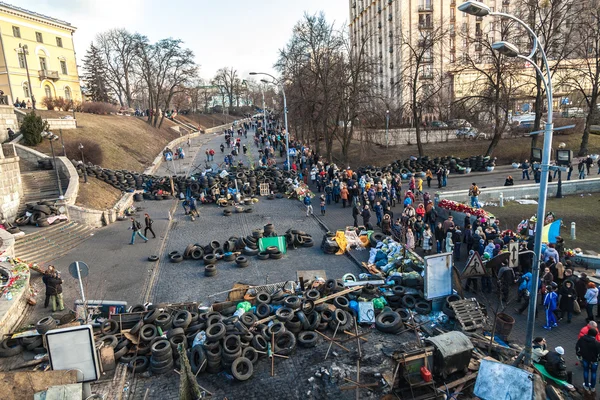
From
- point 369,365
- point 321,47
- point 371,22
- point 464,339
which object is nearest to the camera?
point 464,339

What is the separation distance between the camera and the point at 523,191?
23.1 metres

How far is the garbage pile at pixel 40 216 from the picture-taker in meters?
19.4

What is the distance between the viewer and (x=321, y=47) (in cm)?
3672

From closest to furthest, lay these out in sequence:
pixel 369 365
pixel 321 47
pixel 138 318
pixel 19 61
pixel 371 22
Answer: pixel 369 365 < pixel 138 318 < pixel 321 47 < pixel 19 61 < pixel 371 22

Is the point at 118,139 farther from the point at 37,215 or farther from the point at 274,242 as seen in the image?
the point at 274,242

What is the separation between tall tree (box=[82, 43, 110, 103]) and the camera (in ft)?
220

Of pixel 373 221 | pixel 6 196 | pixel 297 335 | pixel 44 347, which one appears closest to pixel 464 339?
pixel 297 335

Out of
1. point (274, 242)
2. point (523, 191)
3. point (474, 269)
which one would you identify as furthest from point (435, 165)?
point (474, 269)

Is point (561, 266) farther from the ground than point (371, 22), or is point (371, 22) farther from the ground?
point (371, 22)

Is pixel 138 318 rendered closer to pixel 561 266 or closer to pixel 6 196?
pixel 561 266

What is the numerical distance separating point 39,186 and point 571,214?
29.3 m

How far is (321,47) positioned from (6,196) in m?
26.8

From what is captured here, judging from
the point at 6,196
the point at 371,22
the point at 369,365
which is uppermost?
the point at 371,22

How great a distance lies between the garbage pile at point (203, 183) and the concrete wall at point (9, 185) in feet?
17.6
